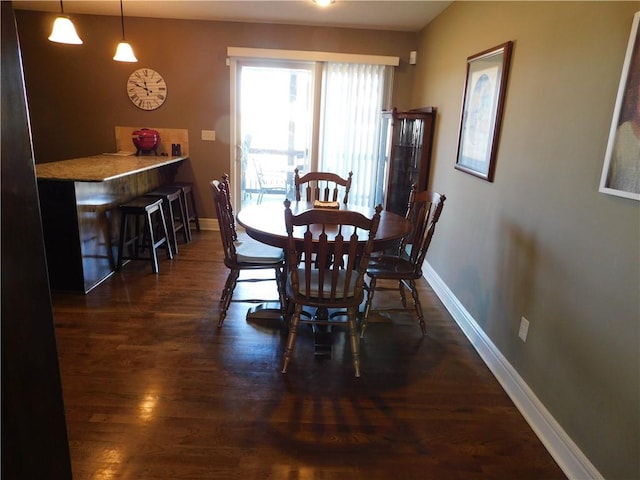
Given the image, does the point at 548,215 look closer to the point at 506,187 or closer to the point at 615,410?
the point at 506,187

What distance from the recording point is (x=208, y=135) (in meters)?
4.98

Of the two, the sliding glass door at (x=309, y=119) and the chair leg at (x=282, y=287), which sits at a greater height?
the sliding glass door at (x=309, y=119)

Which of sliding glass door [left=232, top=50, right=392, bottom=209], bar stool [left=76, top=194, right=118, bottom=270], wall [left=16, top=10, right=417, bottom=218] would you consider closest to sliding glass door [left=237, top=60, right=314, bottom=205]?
sliding glass door [left=232, top=50, right=392, bottom=209]

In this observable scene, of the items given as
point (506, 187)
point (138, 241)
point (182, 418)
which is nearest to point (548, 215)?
point (506, 187)

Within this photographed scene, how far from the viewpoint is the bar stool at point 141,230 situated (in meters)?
3.58

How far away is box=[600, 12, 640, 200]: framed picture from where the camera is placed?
4.75ft

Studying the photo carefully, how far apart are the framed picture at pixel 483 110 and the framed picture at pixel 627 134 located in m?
1.04

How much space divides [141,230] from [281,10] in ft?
8.60

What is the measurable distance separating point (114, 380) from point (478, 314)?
2.19 m

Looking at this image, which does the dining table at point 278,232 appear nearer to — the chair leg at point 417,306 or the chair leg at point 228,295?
the chair leg at point 228,295

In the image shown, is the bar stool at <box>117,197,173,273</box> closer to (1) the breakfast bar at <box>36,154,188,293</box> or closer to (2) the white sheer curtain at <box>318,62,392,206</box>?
(1) the breakfast bar at <box>36,154,188,293</box>

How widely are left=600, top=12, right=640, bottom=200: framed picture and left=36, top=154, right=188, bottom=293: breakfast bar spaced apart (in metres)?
2.94

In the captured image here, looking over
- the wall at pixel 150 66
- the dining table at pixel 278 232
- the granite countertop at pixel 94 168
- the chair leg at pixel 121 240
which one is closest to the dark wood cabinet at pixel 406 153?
the wall at pixel 150 66

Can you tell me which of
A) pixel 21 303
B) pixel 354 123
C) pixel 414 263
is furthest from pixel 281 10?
pixel 21 303
